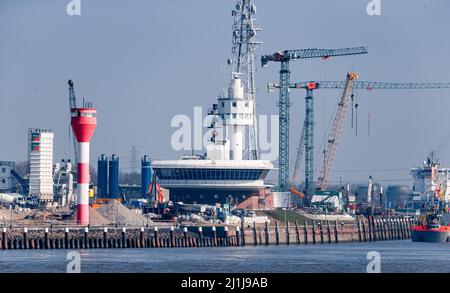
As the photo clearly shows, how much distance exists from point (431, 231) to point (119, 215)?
37.6m

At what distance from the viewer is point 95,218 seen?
136 metres

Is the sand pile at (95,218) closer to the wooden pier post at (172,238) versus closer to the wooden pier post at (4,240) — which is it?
the wooden pier post at (172,238)

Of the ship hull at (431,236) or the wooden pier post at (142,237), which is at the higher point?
the wooden pier post at (142,237)

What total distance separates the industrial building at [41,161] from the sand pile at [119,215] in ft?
172

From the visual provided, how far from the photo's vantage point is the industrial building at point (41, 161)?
196 meters

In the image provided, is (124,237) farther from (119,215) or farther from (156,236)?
(119,215)

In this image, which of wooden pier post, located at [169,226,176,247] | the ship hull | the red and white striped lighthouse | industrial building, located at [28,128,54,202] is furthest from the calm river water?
industrial building, located at [28,128,54,202]

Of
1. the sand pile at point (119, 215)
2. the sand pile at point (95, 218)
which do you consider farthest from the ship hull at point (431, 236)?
the sand pile at point (95, 218)

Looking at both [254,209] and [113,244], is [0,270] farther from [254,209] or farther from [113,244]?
[254,209]

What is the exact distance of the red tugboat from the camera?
156500mm

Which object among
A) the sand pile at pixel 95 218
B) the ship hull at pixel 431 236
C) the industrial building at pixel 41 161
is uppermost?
the industrial building at pixel 41 161

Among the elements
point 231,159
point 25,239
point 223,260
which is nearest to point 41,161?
point 231,159

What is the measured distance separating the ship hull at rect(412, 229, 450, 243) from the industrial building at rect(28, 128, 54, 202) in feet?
195

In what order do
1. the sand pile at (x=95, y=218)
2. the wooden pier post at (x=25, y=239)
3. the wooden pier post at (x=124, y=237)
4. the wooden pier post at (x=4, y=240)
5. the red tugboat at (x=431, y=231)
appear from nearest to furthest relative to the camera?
the wooden pier post at (x=4, y=240)
the wooden pier post at (x=25, y=239)
the wooden pier post at (x=124, y=237)
the sand pile at (x=95, y=218)
the red tugboat at (x=431, y=231)
